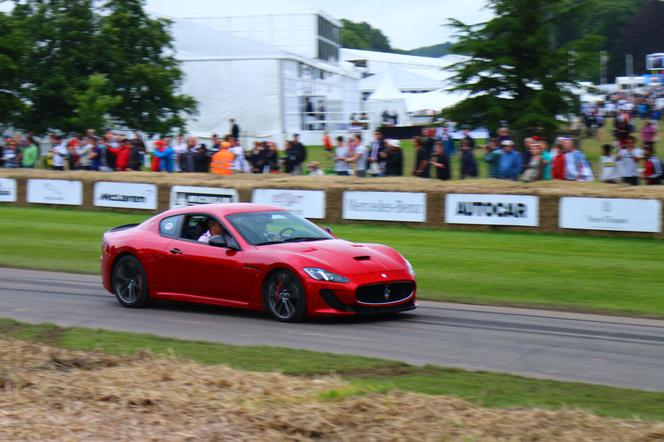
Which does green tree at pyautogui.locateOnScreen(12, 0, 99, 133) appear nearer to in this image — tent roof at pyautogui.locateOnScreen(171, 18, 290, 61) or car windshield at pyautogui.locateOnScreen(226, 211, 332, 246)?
tent roof at pyautogui.locateOnScreen(171, 18, 290, 61)

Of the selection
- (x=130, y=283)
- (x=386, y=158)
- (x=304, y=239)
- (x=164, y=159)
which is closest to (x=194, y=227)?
(x=130, y=283)

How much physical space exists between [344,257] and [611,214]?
8757mm

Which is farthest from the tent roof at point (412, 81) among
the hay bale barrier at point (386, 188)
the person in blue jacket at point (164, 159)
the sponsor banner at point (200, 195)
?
the sponsor banner at point (200, 195)

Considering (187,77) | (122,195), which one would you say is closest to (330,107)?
(187,77)

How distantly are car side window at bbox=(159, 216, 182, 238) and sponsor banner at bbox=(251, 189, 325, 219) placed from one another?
9.54 metres

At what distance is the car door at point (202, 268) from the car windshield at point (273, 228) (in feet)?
1.08

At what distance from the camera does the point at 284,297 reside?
11.3 meters

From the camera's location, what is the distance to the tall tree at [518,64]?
105 ft

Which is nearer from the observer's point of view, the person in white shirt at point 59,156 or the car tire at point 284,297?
the car tire at point 284,297

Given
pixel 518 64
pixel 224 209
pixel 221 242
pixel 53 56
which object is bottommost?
pixel 221 242

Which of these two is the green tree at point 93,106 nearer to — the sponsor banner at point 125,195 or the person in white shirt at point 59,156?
the person in white shirt at point 59,156

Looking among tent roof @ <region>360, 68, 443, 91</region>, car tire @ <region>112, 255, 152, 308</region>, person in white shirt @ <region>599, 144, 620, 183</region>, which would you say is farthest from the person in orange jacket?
tent roof @ <region>360, 68, 443, 91</region>

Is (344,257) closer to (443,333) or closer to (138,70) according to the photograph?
(443,333)

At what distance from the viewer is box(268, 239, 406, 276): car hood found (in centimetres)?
1109
